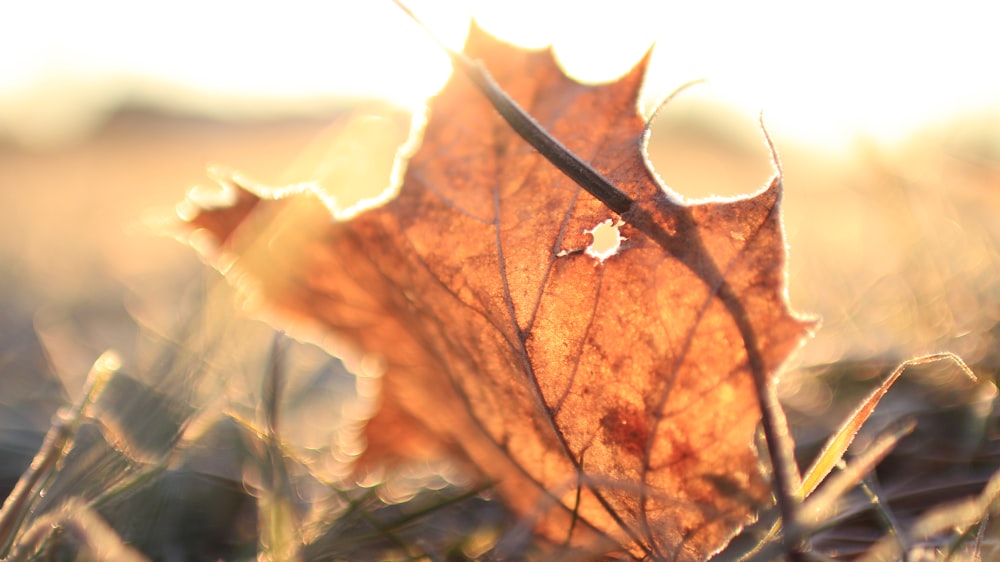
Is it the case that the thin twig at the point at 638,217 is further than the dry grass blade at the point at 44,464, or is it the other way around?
the dry grass blade at the point at 44,464

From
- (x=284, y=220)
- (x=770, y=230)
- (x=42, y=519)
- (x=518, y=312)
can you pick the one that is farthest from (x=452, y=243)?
(x=42, y=519)

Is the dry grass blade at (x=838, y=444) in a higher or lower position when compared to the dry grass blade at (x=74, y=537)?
higher

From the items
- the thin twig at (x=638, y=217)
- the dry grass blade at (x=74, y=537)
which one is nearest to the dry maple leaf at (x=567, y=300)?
the thin twig at (x=638, y=217)

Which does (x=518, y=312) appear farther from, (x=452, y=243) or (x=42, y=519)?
(x=42, y=519)

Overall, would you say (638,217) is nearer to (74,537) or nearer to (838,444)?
(838,444)

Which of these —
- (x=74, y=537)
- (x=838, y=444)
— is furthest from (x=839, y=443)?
(x=74, y=537)

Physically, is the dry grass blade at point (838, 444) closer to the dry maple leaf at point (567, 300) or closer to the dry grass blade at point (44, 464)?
the dry maple leaf at point (567, 300)

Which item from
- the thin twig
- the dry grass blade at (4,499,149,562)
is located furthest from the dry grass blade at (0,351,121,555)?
the thin twig

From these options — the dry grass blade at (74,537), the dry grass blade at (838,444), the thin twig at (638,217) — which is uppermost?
the thin twig at (638,217)

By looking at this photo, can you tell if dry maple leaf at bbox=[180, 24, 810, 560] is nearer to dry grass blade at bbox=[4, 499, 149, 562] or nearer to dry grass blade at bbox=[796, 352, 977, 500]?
dry grass blade at bbox=[796, 352, 977, 500]

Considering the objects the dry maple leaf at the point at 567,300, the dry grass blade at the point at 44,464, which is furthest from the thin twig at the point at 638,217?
the dry grass blade at the point at 44,464
